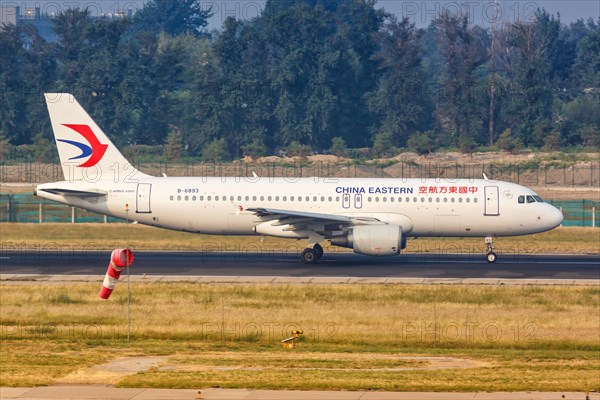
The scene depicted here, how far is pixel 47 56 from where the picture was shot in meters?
124

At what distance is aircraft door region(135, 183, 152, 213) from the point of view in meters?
47.8

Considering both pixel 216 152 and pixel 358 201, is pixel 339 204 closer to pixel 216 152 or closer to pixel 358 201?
pixel 358 201

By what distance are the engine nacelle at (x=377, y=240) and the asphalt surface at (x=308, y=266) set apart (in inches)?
31.2

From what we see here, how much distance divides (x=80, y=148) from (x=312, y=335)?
21.1 meters

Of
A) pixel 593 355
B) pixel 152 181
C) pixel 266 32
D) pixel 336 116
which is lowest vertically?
pixel 593 355

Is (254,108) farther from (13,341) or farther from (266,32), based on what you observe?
(13,341)

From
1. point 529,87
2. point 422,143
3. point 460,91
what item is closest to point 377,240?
point 422,143

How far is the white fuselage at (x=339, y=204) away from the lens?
47.6 m

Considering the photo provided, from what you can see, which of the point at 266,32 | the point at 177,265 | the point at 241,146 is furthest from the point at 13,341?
the point at 266,32

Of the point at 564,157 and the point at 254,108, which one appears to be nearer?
the point at 564,157

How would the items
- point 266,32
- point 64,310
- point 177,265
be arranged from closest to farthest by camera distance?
1. point 64,310
2. point 177,265
3. point 266,32

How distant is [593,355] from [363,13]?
10132cm

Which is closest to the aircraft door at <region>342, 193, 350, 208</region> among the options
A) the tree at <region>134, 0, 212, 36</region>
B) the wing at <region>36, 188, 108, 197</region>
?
the wing at <region>36, 188, 108, 197</region>

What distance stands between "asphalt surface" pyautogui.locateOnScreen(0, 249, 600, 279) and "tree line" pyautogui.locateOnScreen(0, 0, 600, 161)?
5386 cm
